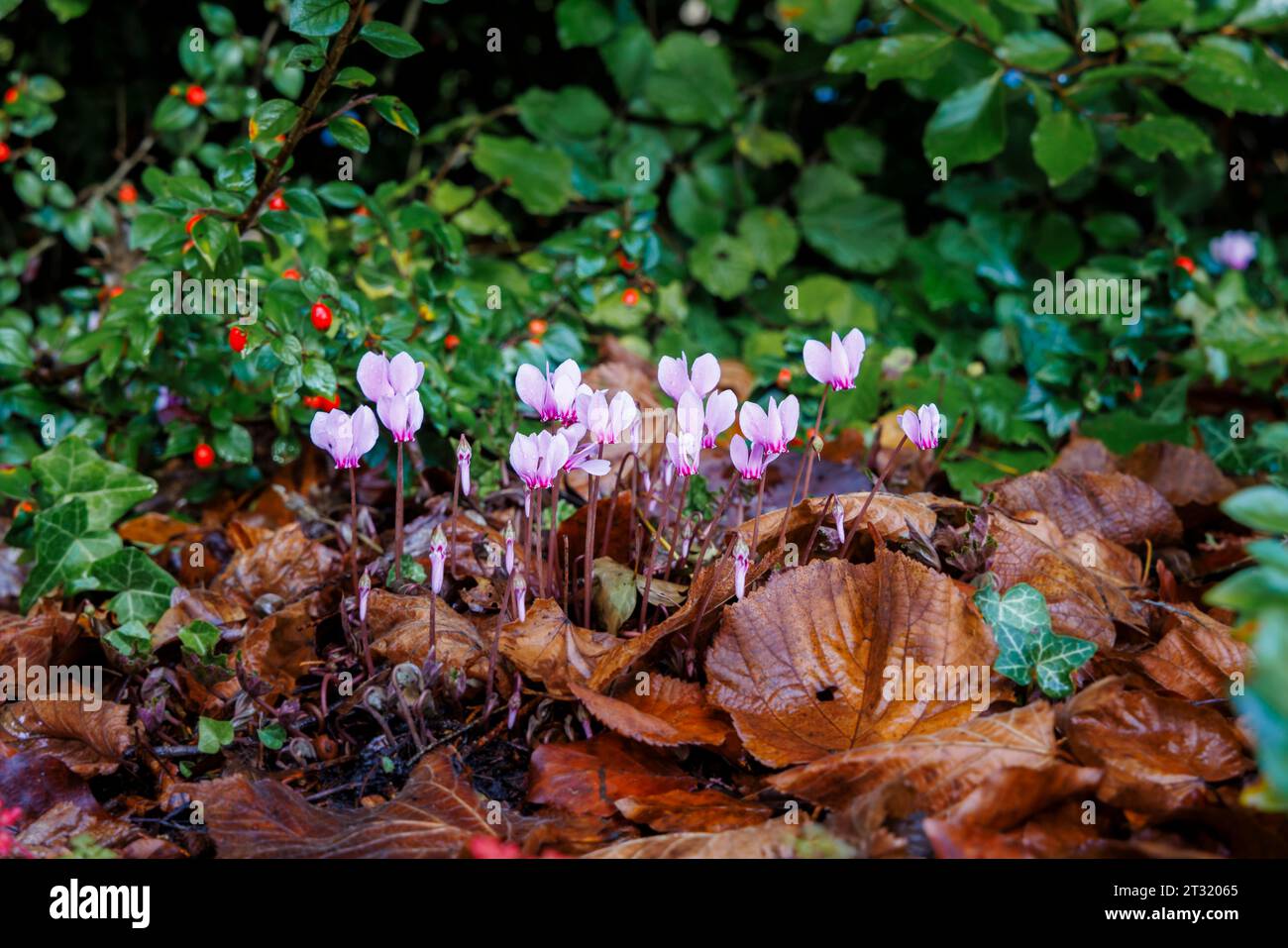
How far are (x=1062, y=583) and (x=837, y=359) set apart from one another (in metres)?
0.52

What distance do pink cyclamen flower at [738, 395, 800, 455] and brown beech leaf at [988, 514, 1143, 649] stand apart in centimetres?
46

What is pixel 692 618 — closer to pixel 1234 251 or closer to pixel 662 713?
pixel 662 713

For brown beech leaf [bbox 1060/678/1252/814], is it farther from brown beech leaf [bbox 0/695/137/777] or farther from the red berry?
the red berry

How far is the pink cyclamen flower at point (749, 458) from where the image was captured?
5.21 feet

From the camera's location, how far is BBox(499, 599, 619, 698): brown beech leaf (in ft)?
5.21

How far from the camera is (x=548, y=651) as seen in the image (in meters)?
1.59

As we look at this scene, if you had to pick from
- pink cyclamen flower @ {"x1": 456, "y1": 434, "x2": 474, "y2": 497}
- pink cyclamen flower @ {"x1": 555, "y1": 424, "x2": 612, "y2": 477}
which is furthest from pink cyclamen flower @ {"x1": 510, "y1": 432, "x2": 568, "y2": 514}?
pink cyclamen flower @ {"x1": 456, "y1": 434, "x2": 474, "y2": 497}

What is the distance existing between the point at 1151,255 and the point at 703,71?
1.38m

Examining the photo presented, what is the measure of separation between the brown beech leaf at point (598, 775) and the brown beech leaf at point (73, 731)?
24.1 inches

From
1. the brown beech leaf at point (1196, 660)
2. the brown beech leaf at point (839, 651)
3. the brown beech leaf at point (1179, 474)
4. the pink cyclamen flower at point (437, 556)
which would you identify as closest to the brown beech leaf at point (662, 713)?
the brown beech leaf at point (839, 651)

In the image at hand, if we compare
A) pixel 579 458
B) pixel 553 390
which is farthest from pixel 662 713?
pixel 553 390

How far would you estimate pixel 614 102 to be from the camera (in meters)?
3.85
